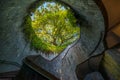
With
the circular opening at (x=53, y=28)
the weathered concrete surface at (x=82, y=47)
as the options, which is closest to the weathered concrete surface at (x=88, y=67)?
the weathered concrete surface at (x=82, y=47)

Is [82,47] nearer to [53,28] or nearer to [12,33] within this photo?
[12,33]

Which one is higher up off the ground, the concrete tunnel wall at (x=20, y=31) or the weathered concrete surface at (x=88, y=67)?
the concrete tunnel wall at (x=20, y=31)

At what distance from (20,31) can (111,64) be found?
2850 millimetres

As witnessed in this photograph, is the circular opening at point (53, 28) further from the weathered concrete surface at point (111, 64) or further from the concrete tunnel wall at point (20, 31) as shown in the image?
the weathered concrete surface at point (111, 64)

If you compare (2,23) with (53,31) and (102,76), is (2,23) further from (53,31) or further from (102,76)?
(53,31)

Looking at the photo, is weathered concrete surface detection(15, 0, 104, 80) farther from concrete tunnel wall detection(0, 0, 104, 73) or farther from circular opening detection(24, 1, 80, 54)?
circular opening detection(24, 1, 80, 54)

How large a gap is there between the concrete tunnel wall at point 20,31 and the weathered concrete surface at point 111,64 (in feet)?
0.82

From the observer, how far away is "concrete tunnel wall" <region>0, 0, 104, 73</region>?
4543mm

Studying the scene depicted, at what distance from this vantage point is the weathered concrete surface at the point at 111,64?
4.34 meters

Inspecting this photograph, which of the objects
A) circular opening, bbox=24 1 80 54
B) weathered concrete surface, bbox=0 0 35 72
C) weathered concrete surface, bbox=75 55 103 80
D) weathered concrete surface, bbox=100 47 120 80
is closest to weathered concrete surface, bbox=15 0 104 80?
weathered concrete surface, bbox=75 55 103 80

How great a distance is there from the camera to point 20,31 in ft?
20.3

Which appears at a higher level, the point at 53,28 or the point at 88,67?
the point at 53,28

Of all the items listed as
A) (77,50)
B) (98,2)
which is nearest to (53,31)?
(77,50)

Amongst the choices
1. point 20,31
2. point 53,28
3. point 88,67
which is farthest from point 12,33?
point 53,28
